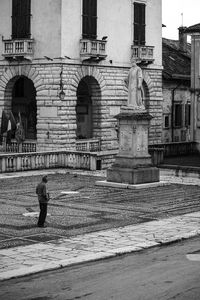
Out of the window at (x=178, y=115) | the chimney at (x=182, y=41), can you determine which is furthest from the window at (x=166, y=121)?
the chimney at (x=182, y=41)

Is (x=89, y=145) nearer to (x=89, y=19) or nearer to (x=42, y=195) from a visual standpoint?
(x=89, y=19)

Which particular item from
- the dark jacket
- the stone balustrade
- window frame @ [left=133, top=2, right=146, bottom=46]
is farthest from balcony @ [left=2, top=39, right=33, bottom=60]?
the dark jacket

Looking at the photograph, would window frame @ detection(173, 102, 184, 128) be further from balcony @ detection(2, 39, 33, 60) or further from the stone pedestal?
the stone pedestal

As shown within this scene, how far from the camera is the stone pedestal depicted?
102 ft

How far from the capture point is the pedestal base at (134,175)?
3088 centimetres

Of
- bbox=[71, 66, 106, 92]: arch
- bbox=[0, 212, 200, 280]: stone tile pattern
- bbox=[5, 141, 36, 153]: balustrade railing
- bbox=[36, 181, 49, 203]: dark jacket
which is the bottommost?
bbox=[0, 212, 200, 280]: stone tile pattern

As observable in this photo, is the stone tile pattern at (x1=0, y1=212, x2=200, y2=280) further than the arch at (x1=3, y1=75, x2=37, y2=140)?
No

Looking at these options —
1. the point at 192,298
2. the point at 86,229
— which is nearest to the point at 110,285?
the point at 192,298

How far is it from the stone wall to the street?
27.5m

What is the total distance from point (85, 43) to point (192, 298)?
33.8m

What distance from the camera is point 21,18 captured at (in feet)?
152

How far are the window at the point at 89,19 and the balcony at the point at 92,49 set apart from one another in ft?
2.00

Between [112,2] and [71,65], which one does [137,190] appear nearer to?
[71,65]

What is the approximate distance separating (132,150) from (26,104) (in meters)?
21.0
